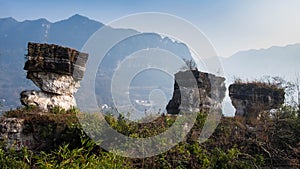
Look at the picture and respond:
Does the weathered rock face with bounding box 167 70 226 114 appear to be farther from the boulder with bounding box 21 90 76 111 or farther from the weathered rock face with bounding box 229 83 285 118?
the boulder with bounding box 21 90 76 111

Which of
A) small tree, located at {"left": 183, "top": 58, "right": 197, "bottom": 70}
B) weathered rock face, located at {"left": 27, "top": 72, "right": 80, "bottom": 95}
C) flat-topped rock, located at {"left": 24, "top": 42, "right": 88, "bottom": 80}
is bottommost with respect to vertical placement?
weathered rock face, located at {"left": 27, "top": 72, "right": 80, "bottom": 95}

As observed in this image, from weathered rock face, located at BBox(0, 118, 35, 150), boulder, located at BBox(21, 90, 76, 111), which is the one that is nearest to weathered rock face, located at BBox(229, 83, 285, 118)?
boulder, located at BBox(21, 90, 76, 111)

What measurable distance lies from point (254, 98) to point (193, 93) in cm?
227

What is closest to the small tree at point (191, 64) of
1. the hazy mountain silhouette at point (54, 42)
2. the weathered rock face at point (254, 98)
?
the weathered rock face at point (254, 98)

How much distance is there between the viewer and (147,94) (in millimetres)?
8297

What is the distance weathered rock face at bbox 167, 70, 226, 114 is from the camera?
11.0 meters

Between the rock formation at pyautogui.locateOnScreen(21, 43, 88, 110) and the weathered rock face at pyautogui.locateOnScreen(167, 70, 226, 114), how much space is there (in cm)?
372

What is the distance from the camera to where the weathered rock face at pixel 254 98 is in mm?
11016

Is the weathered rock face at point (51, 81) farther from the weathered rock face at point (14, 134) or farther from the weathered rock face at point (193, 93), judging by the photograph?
the weathered rock face at point (193, 93)

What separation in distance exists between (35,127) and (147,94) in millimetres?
2859

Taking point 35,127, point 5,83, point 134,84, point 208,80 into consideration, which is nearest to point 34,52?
point 35,127

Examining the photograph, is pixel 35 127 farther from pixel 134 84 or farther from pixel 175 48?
pixel 175 48

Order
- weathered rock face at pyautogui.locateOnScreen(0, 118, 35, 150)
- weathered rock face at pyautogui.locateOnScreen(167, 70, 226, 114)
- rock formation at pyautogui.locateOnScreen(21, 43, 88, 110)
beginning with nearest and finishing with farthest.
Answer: weathered rock face at pyautogui.locateOnScreen(0, 118, 35, 150) → rock formation at pyautogui.locateOnScreen(21, 43, 88, 110) → weathered rock face at pyautogui.locateOnScreen(167, 70, 226, 114)

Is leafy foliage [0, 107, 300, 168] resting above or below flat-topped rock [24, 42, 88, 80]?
below
